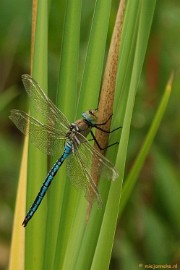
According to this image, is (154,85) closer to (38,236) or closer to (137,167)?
(137,167)

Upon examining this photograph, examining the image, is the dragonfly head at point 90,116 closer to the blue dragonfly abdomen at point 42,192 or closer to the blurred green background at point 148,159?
the blue dragonfly abdomen at point 42,192

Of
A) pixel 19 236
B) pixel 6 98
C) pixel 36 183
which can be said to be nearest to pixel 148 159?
pixel 6 98

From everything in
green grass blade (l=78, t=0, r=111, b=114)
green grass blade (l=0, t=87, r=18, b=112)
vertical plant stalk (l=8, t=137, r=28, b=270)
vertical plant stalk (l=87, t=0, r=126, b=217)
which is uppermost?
green grass blade (l=0, t=87, r=18, b=112)

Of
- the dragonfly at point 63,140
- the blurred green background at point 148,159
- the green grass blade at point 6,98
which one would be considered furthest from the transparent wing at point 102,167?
the blurred green background at point 148,159

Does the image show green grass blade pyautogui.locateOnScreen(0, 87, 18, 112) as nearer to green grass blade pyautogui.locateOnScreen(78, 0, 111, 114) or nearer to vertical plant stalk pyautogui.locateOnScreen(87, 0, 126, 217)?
green grass blade pyautogui.locateOnScreen(78, 0, 111, 114)

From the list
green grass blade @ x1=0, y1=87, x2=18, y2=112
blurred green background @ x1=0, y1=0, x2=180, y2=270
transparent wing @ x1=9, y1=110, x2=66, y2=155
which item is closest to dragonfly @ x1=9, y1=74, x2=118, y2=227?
transparent wing @ x1=9, y1=110, x2=66, y2=155
